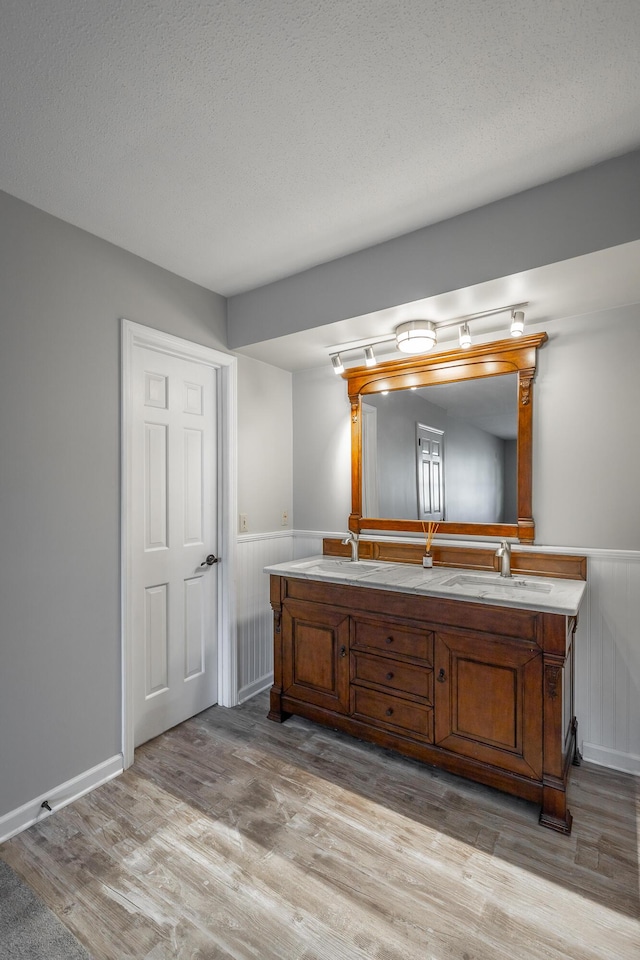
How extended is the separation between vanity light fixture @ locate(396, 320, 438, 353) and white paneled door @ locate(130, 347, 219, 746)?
1189mm


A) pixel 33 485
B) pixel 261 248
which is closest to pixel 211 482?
pixel 33 485

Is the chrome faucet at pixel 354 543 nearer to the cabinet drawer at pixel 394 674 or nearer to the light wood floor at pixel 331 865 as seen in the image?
the cabinet drawer at pixel 394 674

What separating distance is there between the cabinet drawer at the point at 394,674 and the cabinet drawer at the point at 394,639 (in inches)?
2.2

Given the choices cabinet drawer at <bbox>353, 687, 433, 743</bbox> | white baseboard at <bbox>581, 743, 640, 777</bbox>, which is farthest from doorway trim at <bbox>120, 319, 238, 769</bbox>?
white baseboard at <bbox>581, 743, 640, 777</bbox>

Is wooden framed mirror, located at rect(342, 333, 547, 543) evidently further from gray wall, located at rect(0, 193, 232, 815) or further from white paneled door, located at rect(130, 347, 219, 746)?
gray wall, located at rect(0, 193, 232, 815)

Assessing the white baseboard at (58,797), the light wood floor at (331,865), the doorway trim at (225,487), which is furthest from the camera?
the doorway trim at (225,487)

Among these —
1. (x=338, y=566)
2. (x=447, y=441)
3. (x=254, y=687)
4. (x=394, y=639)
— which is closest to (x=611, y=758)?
(x=394, y=639)

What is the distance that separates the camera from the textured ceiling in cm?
122

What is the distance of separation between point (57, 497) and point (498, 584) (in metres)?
2.14

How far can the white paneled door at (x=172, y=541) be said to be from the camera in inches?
97.8

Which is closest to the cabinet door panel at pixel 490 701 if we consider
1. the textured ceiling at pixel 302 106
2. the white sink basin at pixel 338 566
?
the white sink basin at pixel 338 566

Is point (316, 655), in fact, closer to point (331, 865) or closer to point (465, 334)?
point (331, 865)

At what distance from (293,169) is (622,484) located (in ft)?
6.67

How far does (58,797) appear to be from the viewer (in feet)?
6.61
